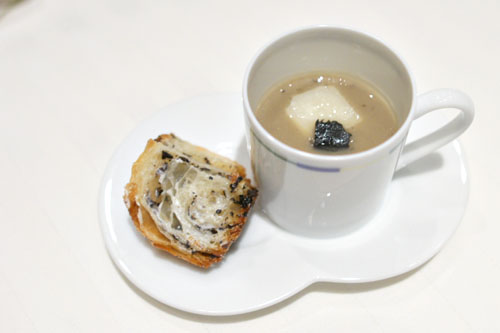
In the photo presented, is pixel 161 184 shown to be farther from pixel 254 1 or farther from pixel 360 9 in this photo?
pixel 360 9

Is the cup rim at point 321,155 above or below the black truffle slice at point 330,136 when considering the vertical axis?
above

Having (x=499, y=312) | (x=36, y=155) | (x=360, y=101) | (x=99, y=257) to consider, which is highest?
(x=360, y=101)

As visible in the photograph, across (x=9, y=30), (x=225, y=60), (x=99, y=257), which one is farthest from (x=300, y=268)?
(x=9, y=30)

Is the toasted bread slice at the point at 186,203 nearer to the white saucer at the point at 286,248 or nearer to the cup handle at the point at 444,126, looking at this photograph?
the white saucer at the point at 286,248

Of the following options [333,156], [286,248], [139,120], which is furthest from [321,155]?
[139,120]

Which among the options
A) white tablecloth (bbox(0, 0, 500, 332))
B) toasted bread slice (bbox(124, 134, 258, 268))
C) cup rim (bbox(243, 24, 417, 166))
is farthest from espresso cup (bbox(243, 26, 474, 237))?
white tablecloth (bbox(0, 0, 500, 332))

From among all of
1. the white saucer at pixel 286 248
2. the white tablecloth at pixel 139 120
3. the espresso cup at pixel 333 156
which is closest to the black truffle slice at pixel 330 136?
the espresso cup at pixel 333 156

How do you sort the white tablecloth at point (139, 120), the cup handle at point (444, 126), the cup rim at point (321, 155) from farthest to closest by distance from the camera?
the white tablecloth at point (139, 120) → the cup handle at point (444, 126) → the cup rim at point (321, 155)
